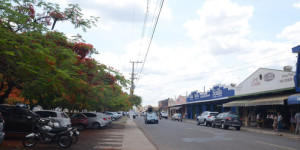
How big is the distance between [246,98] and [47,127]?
2402 cm

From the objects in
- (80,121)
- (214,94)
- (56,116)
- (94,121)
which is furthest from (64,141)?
(214,94)

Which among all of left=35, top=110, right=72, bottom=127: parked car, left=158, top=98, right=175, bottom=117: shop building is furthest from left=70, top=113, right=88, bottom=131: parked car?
left=158, top=98, right=175, bottom=117: shop building

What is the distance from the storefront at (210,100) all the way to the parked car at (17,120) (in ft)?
83.4

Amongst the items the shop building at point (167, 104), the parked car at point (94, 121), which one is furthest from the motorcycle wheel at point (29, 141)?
the shop building at point (167, 104)

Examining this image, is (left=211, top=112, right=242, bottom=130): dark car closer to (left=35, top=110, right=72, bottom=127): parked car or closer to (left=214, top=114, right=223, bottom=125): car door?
(left=214, top=114, right=223, bottom=125): car door

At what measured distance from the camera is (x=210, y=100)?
134ft

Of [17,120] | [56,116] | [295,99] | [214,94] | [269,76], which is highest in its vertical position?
[269,76]

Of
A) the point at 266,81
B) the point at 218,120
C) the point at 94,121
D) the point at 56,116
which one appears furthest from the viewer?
the point at 218,120

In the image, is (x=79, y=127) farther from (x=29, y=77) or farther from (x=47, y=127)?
(x=29, y=77)

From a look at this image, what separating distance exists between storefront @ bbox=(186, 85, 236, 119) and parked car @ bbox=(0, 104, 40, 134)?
2541 centimetres

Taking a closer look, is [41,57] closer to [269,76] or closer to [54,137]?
[54,137]

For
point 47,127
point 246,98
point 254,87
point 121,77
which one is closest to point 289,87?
point 254,87

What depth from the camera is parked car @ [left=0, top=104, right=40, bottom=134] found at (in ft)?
42.6

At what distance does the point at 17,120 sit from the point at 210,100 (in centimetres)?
3182
